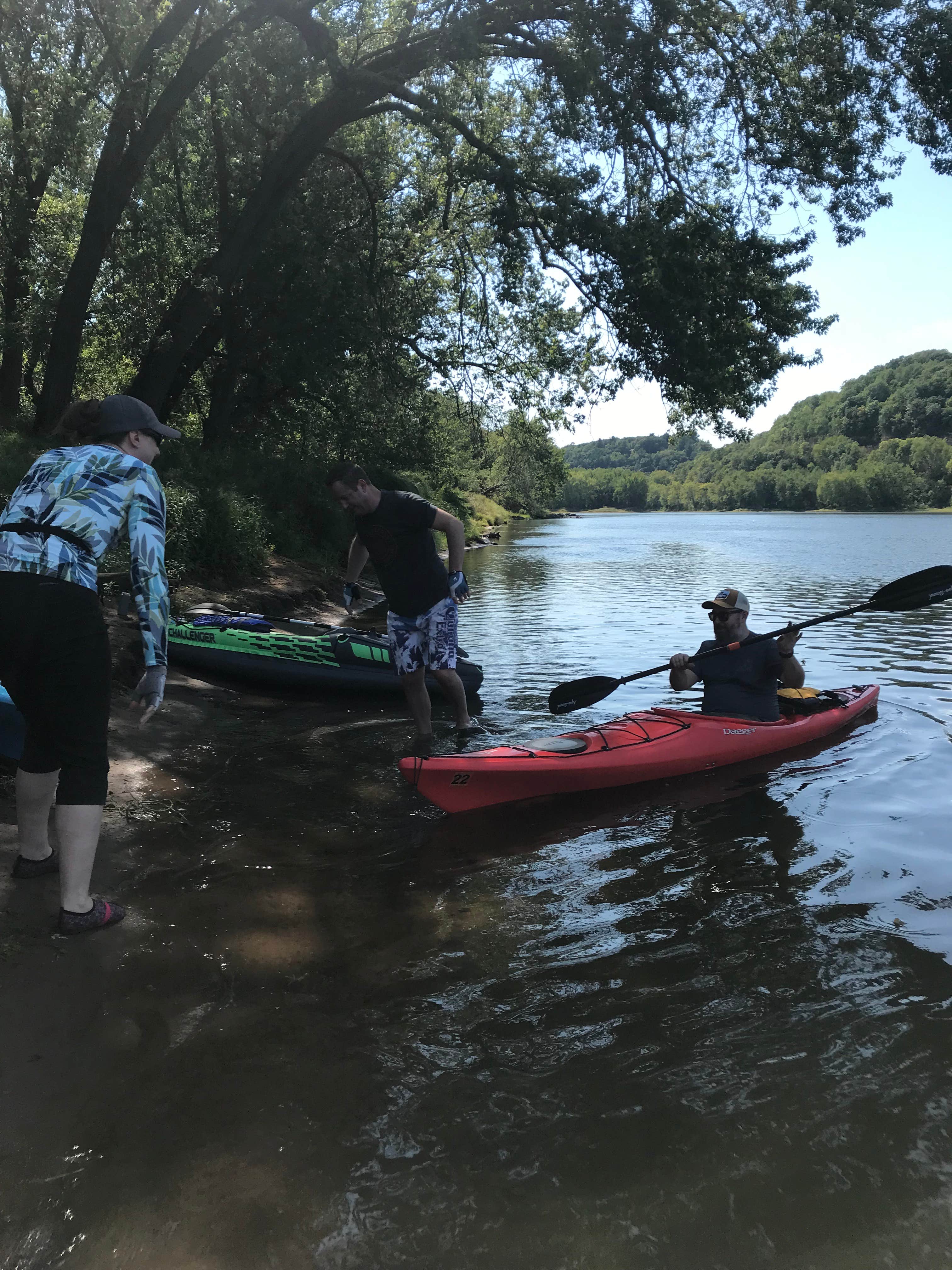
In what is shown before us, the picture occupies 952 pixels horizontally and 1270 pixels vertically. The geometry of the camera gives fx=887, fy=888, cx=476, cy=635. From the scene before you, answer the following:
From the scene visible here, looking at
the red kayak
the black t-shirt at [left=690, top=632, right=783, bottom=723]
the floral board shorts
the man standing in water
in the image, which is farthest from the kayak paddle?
the floral board shorts

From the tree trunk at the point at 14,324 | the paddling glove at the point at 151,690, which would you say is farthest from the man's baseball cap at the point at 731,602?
the tree trunk at the point at 14,324

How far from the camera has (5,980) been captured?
276 centimetres

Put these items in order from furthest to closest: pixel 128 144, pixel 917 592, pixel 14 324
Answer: pixel 14 324 < pixel 128 144 < pixel 917 592

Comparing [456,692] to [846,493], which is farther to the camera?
[846,493]

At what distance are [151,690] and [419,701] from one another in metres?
2.91

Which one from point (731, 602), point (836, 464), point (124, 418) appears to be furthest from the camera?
point (836, 464)

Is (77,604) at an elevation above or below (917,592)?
above

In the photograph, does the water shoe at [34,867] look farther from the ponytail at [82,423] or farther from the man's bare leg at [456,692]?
the man's bare leg at [456,692]

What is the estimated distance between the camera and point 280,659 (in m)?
7.71

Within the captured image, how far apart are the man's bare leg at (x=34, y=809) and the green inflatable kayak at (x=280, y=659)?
424 cm

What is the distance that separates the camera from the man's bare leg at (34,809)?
318 centimetres

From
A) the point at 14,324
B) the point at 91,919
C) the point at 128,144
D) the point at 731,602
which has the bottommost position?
the point at 91,919

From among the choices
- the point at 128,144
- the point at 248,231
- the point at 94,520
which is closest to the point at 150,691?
the point at 94,520

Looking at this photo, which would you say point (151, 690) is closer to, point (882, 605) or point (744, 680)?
point (744, 680)
